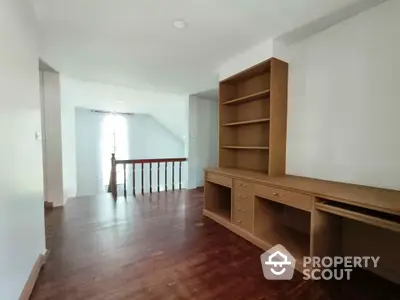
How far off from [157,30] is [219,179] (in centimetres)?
204

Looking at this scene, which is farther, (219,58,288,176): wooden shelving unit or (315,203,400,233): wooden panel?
(219,58,288,176): wooden shelving unit

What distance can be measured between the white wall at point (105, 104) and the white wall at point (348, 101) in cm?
344

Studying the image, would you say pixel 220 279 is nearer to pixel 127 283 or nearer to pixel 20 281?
pixel 127 283

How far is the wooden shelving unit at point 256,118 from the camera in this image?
105 inches

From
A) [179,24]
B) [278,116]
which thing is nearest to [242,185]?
[278,116]

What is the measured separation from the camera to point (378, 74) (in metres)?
1.95

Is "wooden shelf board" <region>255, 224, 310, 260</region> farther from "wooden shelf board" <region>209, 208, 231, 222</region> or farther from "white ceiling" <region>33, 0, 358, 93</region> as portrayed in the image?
"white ceiling" <region>33, 0, 358, 93</region>

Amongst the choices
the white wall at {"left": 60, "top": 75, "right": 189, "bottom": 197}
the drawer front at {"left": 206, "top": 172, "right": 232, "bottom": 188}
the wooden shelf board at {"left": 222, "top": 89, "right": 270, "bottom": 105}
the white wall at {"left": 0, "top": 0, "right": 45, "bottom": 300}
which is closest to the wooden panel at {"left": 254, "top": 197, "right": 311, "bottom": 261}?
the drawer front at {"left": 206, "top": 172, "right": 232, "bottom": 188}

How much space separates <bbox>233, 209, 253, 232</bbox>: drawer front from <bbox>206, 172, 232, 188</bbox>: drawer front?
0.38m

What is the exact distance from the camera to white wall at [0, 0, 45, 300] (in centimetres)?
132

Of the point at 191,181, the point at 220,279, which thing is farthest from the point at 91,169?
the point at 220,279

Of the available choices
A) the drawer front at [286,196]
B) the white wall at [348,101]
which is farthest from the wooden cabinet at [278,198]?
the white wall at [348,101]

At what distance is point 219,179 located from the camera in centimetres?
320

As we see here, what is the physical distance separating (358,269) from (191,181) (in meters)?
4.04
